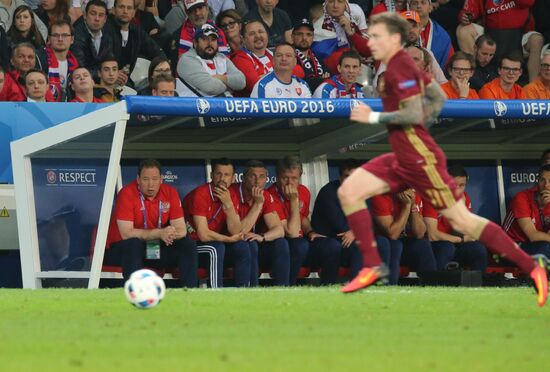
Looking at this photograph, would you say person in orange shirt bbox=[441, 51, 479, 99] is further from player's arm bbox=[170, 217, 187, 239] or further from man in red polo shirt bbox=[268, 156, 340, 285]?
player's arm bbox=[170, 217, 187, 239]

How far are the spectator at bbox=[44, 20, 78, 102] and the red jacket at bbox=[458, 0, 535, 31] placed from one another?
605 centimetres

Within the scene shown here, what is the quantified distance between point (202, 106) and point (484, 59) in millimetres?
5488

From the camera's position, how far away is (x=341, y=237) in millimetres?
14273

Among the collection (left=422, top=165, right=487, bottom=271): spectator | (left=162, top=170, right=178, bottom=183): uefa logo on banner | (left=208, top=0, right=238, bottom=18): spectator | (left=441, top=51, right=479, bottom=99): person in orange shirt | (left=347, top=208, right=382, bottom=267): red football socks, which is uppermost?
(left=208, top=0, right=238, bottom=18): spectator

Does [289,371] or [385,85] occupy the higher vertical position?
[385,85]

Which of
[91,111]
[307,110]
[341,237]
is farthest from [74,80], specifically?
[341,237]

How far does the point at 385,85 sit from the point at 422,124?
15.5 inches

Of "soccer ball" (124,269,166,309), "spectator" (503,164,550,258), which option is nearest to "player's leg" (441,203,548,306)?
"soccer ball" (124,269,166,309)

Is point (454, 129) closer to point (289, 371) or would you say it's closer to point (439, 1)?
point (439, 1)

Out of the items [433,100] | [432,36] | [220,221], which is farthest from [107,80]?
[433,100]

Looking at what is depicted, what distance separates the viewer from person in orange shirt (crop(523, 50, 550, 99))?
52.3 feet

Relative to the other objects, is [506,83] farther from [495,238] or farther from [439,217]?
[495,238]

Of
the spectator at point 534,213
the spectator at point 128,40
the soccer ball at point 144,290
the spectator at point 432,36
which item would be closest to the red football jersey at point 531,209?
the spectator at point 534,213

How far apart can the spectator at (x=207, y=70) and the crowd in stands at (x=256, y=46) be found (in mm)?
12
